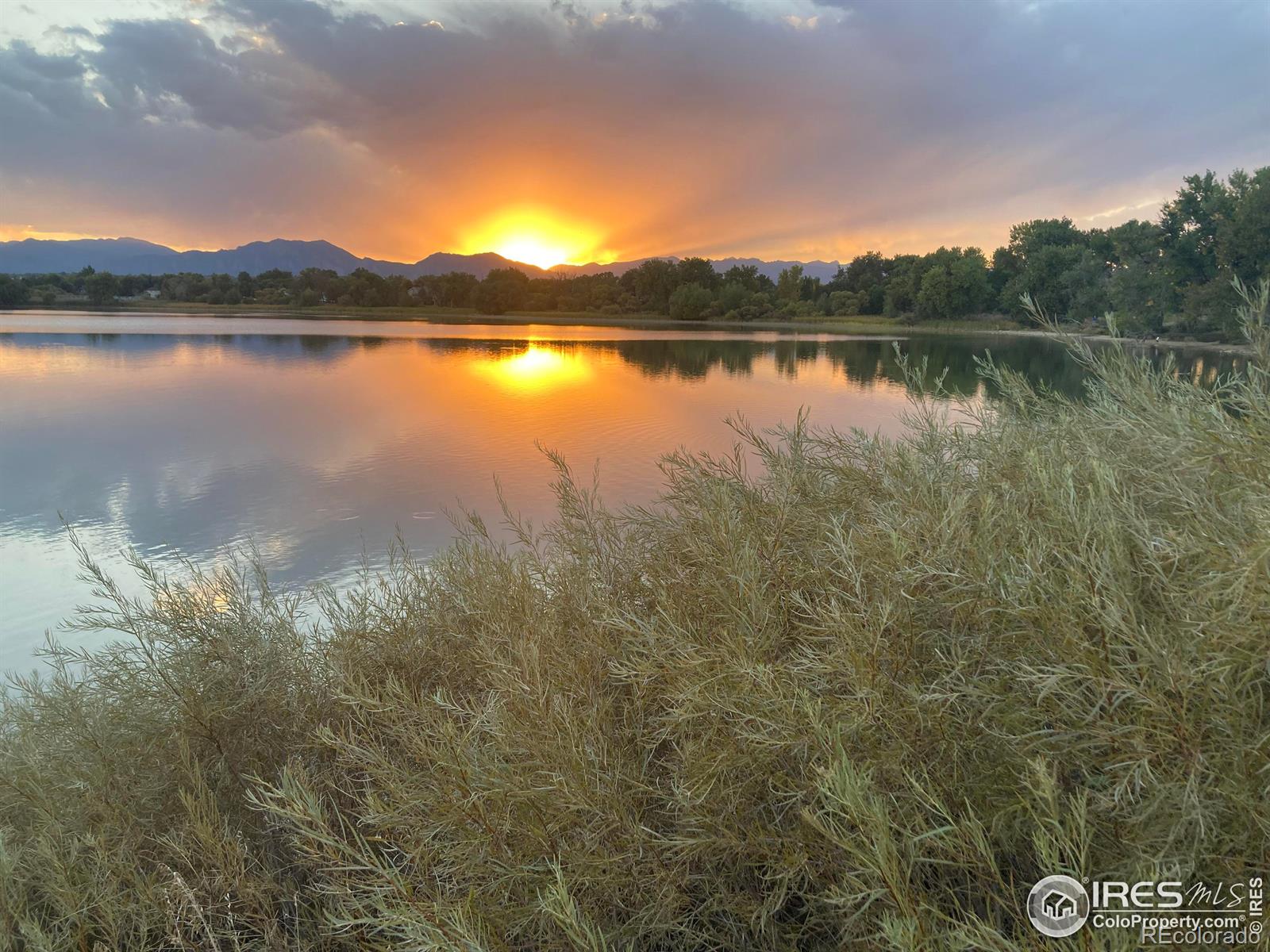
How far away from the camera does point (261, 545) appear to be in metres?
9.51

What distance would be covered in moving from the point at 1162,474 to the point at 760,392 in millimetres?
22037

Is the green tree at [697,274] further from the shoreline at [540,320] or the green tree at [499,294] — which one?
the green tree at [499,294]

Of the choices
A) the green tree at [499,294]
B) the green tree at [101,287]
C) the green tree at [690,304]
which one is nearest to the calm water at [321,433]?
the green tree at [101,287]

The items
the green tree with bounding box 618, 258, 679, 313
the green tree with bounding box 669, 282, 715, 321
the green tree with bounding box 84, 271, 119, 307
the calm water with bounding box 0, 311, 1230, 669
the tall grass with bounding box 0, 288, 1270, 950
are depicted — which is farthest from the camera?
the green tree with bounding box 618, 258, 679, 313

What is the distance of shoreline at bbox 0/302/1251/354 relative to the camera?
70062 millimetres

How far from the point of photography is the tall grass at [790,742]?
4.43 feet

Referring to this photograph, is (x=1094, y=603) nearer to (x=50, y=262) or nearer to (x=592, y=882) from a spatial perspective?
(x=592, y=882)

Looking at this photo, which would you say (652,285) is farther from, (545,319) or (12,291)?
(12,291)

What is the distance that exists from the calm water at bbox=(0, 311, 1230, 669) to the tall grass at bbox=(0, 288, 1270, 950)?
5.23 feet

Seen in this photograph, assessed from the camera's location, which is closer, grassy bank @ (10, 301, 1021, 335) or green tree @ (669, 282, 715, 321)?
grassy bank @ (10, 301, 1021, 335)

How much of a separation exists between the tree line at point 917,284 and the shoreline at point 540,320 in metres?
2.73

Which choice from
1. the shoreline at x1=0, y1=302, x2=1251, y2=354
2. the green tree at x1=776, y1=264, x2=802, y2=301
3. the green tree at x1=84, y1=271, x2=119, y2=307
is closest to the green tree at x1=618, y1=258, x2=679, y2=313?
the shoreline at x1=0, y1=302, x2=1251, y2=354

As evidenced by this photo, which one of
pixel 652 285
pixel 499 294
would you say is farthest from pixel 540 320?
pixel 652 285

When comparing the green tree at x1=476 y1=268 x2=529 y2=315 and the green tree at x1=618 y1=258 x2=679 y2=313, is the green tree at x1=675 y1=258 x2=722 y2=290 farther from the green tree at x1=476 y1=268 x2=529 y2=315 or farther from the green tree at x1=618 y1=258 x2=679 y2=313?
the green tree at x1=476 y1=268 x2=529 y2=315
